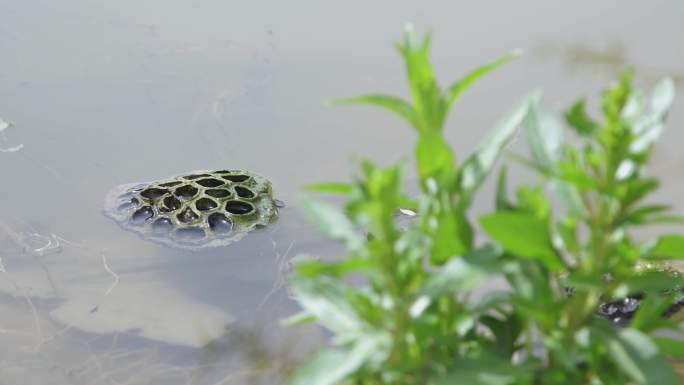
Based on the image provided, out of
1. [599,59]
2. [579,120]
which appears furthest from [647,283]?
[599,59]

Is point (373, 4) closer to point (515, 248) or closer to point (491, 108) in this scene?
point (491, 108)

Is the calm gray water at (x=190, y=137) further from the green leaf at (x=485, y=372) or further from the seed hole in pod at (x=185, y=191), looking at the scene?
the green leaf at (x=485, y=372)

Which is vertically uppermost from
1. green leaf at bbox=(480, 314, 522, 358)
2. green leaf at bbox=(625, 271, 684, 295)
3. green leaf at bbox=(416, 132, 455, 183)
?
green leaf at bbox=(625, 271, 684, 295)

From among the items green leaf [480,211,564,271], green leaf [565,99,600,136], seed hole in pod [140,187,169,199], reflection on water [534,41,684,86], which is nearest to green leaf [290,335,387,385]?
green leaf [480,211,564,271]

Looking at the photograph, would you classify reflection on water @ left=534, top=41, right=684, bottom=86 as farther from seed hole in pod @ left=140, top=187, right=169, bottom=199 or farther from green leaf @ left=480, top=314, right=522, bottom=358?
green leaf @ left=480, top=314, right=522, bottom=358

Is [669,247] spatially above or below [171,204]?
above

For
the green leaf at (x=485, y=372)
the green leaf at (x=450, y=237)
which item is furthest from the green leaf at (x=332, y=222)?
the green leaf at (x=485, y=372)

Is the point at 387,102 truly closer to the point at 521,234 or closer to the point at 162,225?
the point at 521,234
